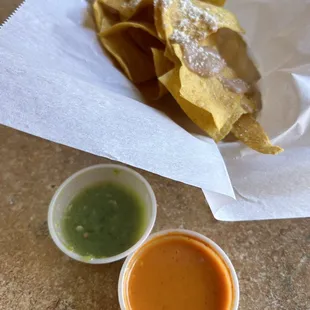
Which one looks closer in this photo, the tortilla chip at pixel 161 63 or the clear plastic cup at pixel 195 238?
the clear plastic cup at pixel 195 238

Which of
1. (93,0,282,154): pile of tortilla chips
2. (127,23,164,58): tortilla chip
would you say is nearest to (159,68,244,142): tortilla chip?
(93,0,282,154): pile of tortilla chips

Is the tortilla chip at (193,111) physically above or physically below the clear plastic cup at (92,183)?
above

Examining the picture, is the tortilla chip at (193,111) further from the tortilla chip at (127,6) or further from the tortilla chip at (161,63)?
the tortilla chip at (127,6)

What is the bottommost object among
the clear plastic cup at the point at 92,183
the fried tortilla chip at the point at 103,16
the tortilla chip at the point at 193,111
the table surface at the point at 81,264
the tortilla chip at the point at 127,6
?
the table surface at the point at 81,264

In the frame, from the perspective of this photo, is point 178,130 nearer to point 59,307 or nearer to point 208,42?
point 208,42

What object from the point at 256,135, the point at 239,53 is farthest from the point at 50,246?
the point at 239,53

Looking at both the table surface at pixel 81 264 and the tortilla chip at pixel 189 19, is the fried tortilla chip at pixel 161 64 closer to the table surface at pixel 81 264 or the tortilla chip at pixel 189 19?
the tortilla chip at pixel 189 19

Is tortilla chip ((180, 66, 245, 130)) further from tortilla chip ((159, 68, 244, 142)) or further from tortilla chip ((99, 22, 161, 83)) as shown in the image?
tortilla chip ((99, 22, 161, 83))

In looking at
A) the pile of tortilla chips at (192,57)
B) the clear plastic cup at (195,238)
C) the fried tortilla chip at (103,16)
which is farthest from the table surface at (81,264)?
the fried tortilla chip at (103,16)

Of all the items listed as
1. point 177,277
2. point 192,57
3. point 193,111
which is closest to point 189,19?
point 192,57
